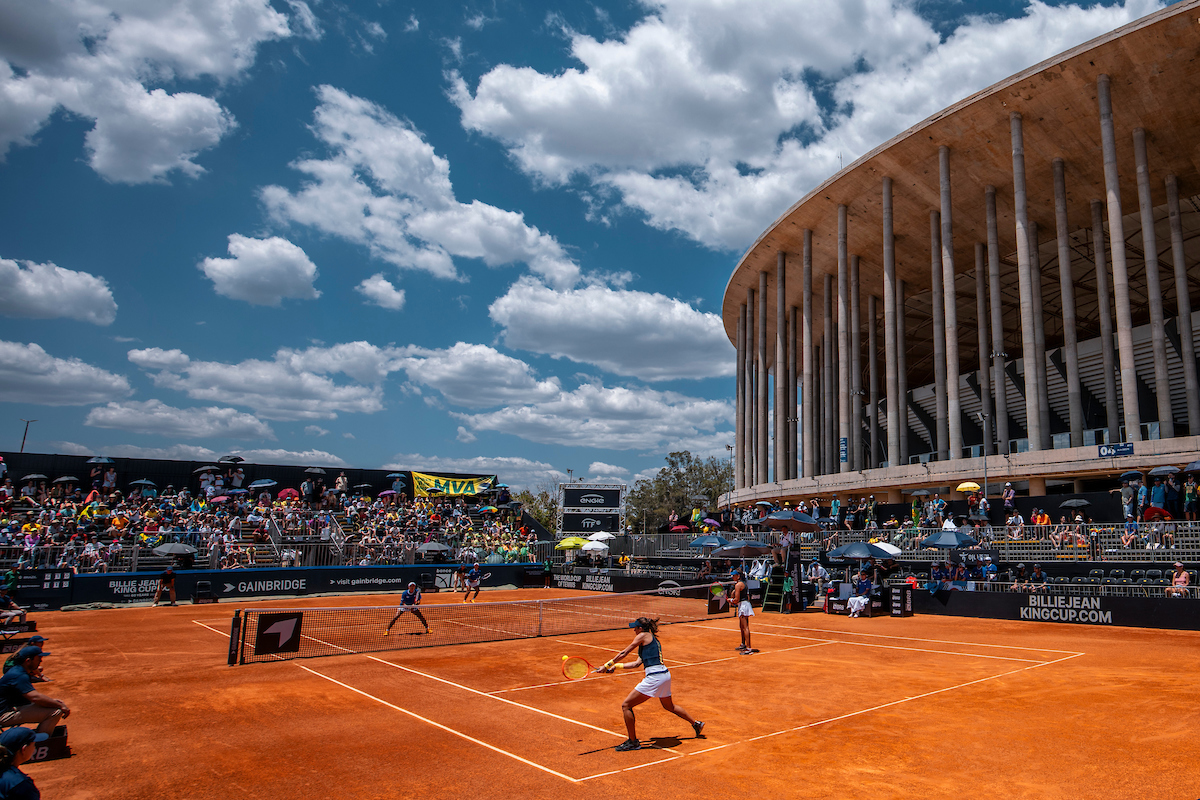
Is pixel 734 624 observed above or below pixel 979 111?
below

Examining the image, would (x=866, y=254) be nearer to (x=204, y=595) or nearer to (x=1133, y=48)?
(x=1133, y=48)

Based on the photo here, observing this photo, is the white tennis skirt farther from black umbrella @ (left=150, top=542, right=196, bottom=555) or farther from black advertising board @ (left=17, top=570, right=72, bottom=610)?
black advertising board @ (left=17, top=570, right=72, bottom=610)

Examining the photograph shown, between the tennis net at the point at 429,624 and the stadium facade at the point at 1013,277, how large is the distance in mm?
→ 19757

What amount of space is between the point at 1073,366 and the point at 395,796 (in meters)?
40.5

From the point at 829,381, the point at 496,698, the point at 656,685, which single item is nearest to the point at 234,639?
the point at 496,698

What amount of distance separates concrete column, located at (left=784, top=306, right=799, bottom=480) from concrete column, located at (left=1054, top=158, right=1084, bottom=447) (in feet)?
75.3

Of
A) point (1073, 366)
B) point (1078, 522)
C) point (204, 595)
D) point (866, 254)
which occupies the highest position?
point (866, 254)

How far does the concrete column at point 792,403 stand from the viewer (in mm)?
60406

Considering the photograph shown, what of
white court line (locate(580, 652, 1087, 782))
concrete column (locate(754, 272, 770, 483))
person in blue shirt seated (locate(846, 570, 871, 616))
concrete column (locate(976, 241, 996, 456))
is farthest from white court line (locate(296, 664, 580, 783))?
concrete column (locate(754, 272, 770, 483))

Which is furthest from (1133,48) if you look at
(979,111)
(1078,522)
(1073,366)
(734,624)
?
(734,624)

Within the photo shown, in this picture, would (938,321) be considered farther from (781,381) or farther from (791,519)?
(791,519)

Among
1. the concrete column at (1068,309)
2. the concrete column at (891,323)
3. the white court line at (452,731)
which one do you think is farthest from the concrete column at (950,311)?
the white court line at (452,731)

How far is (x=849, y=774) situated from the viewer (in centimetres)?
906

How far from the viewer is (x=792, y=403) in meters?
61.5
